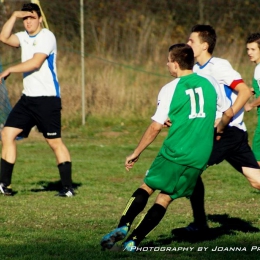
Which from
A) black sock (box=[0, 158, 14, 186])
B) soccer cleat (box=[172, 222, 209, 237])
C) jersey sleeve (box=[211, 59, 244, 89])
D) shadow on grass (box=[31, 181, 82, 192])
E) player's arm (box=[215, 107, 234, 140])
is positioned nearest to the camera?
player's arm (box=[215, 107, 234, 140])

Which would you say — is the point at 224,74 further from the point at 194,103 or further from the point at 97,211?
the point at 97,211

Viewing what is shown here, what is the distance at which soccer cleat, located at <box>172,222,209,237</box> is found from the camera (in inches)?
277

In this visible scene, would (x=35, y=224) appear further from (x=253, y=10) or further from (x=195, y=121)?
(x=253, y=10)

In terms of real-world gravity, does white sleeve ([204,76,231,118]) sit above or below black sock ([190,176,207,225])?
above

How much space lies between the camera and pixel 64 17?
58.3 ft

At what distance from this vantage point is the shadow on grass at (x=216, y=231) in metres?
6.78

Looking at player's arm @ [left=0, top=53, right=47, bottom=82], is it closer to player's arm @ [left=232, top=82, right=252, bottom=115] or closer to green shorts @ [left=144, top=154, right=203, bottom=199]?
player's arm @ [left=232, top=82, right=252, bottom=115]

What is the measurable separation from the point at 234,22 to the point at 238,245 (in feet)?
41.6

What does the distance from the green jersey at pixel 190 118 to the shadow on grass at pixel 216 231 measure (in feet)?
3.12

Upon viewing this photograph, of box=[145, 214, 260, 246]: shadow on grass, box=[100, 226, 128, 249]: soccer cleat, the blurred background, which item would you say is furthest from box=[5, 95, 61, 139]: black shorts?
the blurred background

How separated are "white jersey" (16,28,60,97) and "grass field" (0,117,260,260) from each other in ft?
4.27

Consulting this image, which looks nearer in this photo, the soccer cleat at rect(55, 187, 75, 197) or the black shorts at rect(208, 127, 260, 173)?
the black shorts at rect(208, 127, 260, 173)

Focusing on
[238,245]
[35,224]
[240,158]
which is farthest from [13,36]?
[238,245]

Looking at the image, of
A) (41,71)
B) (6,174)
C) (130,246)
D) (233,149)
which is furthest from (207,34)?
(6,174)
